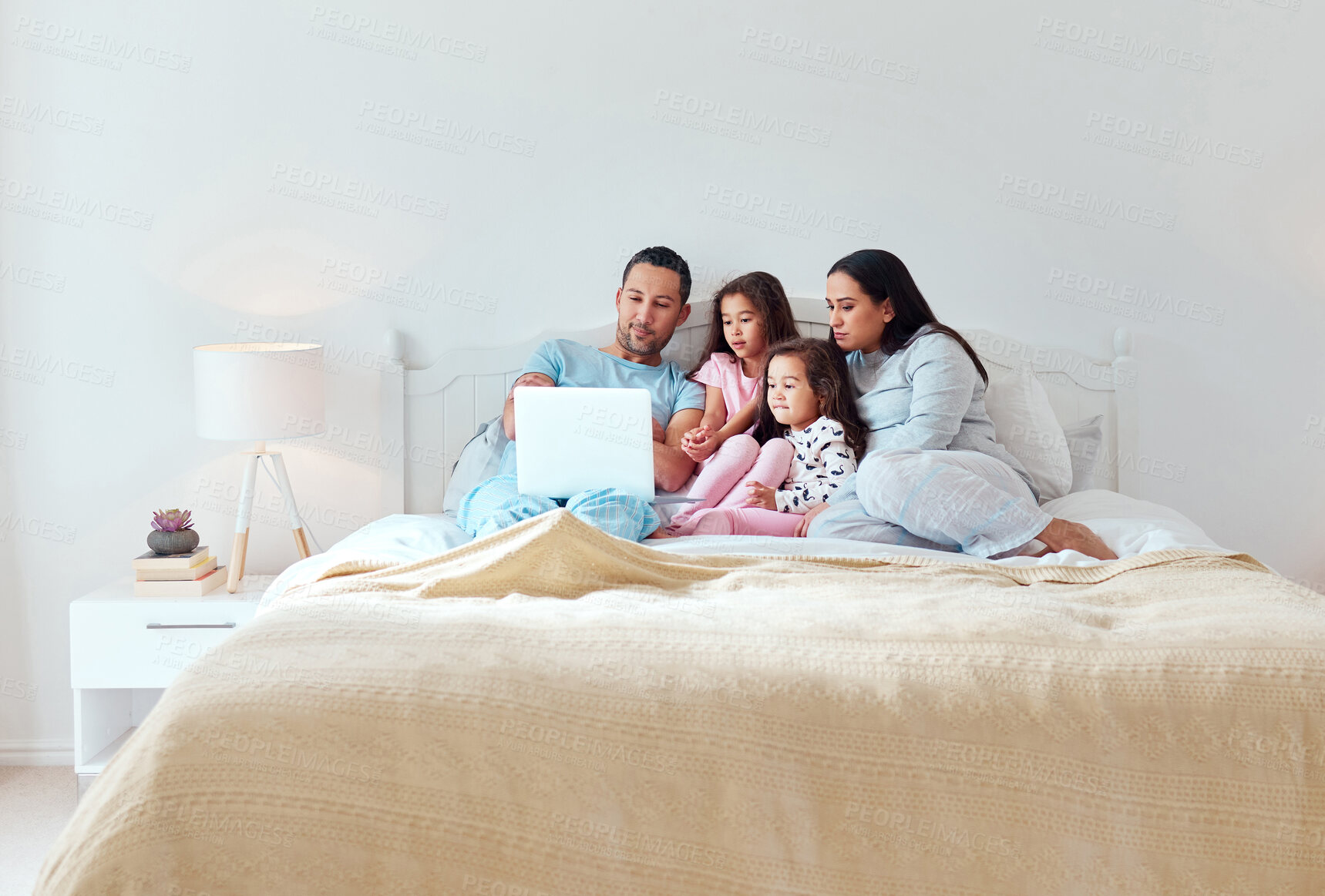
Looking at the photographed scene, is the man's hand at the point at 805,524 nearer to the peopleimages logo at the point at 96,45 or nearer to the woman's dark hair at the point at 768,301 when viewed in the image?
the woman's dark hair at the point at 768,301

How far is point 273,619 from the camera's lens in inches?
43.7

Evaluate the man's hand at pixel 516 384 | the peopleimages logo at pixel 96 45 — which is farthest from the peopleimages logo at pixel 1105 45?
the peopleimages logo at pixel 96 45

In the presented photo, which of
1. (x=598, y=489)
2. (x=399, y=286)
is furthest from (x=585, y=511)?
(x=399, y=286)

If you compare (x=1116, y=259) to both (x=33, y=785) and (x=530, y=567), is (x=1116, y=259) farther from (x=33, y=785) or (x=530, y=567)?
(x=33, y=785)

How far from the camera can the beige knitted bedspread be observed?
851 mm

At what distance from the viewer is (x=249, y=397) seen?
2102mm

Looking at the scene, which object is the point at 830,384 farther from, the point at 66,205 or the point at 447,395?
the point at 66,205

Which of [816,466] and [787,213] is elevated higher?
[787,213]

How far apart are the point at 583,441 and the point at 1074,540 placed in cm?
92

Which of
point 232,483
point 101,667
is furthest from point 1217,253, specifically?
point 101,667

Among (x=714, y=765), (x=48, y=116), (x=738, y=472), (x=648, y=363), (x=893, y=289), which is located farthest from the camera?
(x=648, y=363)

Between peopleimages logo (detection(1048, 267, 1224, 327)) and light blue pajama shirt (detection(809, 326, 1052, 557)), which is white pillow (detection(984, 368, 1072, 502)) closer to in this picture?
light blue pajama shirt (detection(809, 326, 1052, 557))

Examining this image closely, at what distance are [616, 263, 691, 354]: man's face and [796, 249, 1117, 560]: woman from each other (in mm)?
384

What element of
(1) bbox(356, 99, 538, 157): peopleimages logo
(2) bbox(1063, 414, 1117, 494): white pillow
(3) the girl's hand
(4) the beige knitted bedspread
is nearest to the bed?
(4) the beige knitted bedspread
